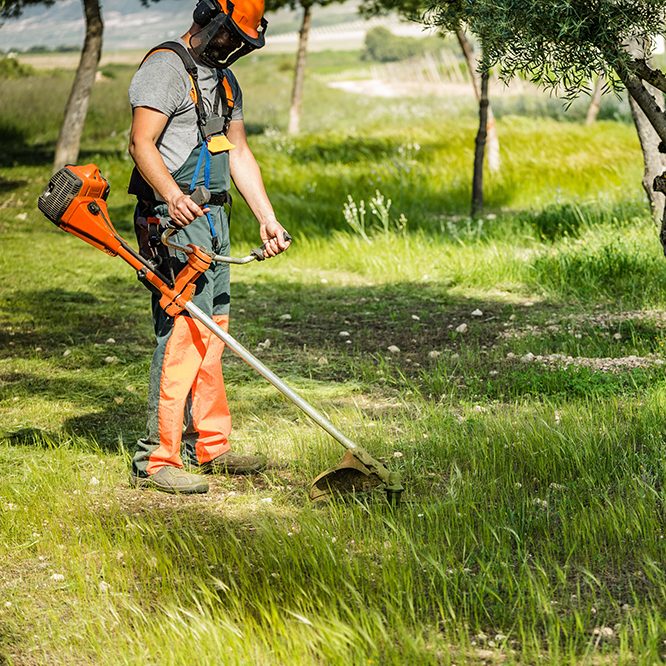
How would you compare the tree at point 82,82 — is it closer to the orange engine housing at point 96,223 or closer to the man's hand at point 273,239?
the man's hand at point 273,239

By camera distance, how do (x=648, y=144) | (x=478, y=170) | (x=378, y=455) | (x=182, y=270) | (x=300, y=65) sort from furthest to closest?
(x=300, y=65) → (x=478, y=170) → (x=648, y=144) → (x=378, y=455) → (x=182, y=270)

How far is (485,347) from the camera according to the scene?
768 centimetres

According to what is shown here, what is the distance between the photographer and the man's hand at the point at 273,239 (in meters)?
4.82

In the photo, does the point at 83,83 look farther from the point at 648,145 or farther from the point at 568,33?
the point at 568,33

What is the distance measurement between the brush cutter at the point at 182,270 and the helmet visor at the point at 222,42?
0.66 meters

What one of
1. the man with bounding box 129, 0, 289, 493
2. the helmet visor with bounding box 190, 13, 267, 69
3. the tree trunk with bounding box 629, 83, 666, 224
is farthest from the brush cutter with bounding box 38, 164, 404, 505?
the tree trunk with bounding box 629, 83, 666, 224

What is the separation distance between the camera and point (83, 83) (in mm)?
16016

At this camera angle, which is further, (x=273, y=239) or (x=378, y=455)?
(x=378, y=455)

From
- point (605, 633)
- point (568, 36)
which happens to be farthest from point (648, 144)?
point (605, 633)

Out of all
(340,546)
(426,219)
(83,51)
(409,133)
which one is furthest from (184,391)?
(409,133)

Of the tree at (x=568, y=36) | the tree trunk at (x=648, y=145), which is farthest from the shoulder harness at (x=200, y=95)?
the tree trunk at (x=648, y=145)

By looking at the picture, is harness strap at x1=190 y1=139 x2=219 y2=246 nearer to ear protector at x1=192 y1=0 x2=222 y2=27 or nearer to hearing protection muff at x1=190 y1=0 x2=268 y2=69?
hearing protection muff at x1=190 y1=0 x2=268 y2=69

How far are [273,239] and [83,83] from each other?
1206 cm

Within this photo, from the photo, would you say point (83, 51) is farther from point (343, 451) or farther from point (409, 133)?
point (343, 451)
